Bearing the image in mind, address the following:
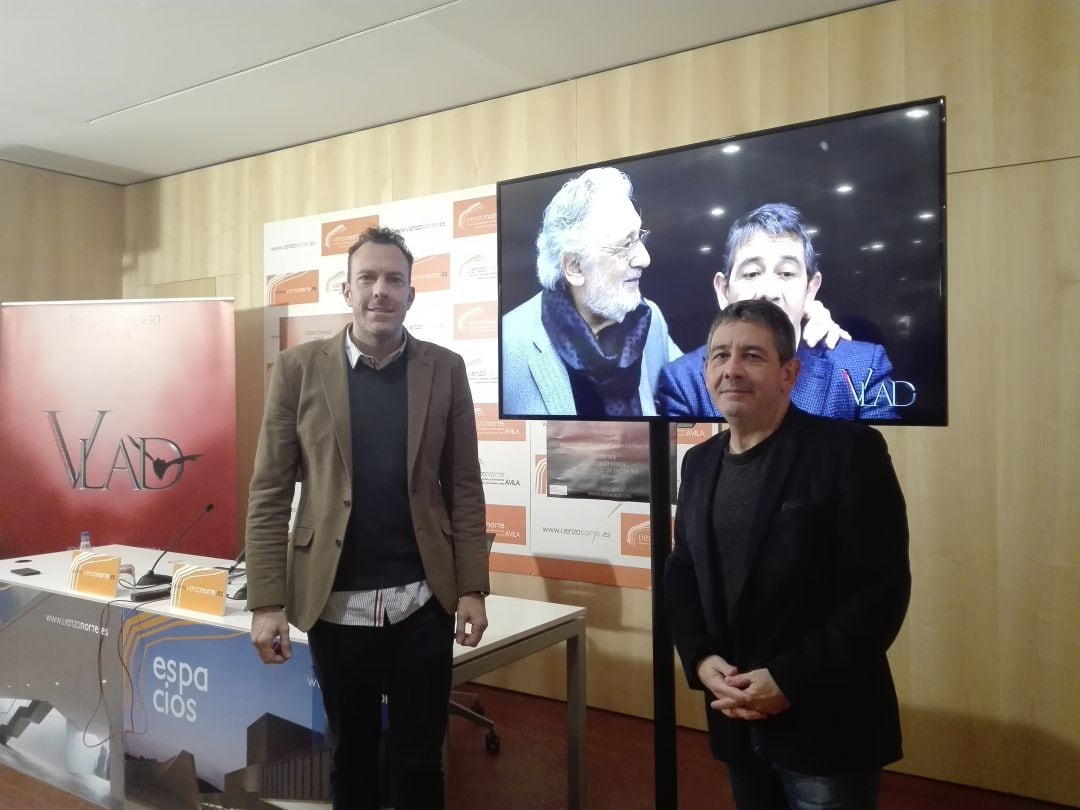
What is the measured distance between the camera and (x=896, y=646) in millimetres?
2838

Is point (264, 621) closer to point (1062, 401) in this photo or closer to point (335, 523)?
point (335, 523)

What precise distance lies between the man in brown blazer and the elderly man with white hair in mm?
367

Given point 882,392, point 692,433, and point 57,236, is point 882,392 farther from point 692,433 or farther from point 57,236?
point 57,236

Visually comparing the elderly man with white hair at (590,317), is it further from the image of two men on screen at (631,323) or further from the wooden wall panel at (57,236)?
the wooden wall panel at (57,236)

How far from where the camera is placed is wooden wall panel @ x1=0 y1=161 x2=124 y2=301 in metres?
4.75

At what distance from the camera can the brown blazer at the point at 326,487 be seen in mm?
1679

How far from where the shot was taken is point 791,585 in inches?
50.6

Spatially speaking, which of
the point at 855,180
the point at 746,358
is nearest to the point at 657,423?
the point at 746,358

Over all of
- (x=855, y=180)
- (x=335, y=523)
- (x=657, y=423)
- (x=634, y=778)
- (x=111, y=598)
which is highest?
(x=855, y=180)

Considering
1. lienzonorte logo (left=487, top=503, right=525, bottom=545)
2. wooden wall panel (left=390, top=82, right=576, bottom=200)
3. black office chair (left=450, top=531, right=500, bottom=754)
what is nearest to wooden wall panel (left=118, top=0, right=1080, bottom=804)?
wooden wall panel (left=390, top=82, right=576, bottom=200)

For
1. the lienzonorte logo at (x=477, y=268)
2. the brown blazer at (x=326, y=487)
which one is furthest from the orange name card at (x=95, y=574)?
the lienzonorte logo at (x=477, y=268)

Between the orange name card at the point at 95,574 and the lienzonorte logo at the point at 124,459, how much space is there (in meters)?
1.75

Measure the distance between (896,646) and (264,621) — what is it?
2267mm

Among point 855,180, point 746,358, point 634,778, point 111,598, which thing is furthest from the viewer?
point 634,778
